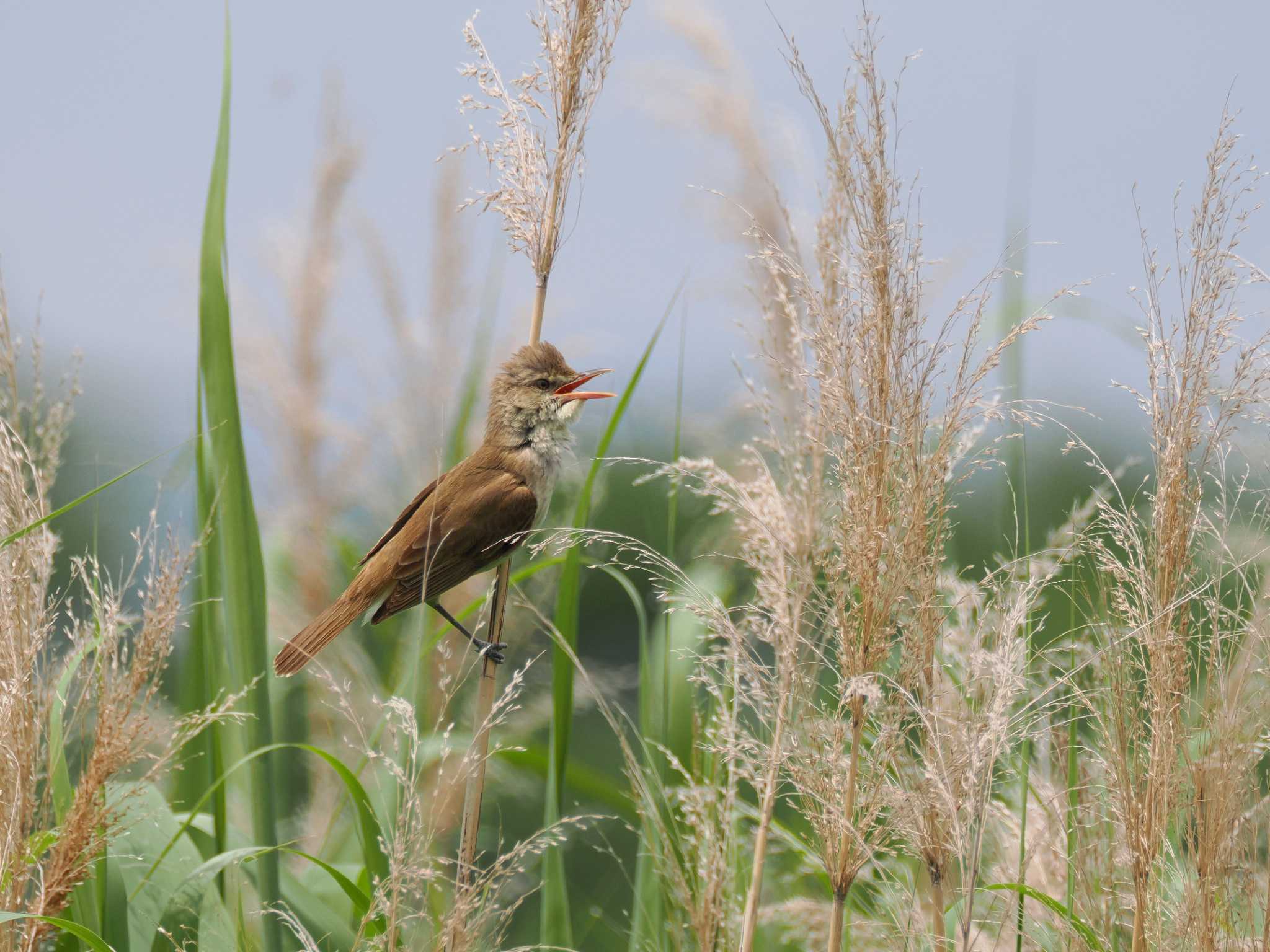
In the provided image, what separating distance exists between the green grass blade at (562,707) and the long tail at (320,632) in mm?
571

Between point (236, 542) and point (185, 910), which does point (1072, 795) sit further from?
point (185, 910)

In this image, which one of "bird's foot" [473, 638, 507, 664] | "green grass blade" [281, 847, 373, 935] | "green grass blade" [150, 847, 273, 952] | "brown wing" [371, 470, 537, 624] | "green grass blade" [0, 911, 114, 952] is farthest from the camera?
"brown wing" [371, 470, 537, 624]

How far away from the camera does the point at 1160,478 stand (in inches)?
64.3

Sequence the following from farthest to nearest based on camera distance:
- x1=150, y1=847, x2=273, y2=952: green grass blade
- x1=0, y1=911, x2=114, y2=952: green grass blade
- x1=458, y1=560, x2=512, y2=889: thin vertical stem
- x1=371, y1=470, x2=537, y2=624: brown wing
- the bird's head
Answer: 1. the bird's head
2. x1=371, y1=470, x2=537, y2=624: brown wing
3. x1=150, y1=847, x2=273, y2=952: green grass blade
4. x1=458, y1=560, x2=512, y2=889: thin vertical stem
5. x1=0, y1=911, x2=114, y2=952: green grass blade

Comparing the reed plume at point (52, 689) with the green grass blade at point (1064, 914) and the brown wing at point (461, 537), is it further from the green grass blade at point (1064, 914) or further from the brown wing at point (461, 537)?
the green grass blade at point (1064, 914)

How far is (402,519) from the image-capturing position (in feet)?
8.16

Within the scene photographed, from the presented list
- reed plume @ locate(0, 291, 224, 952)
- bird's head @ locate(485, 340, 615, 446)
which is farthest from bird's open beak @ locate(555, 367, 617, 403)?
reed plume @ locate(0, 291, 224, 952)

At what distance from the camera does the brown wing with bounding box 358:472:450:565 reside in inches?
94.3

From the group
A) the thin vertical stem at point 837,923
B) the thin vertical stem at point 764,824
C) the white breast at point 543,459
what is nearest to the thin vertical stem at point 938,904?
the thin vertical stem at point 837,923

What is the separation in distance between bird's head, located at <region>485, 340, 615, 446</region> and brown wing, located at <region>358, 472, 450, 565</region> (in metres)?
0.19

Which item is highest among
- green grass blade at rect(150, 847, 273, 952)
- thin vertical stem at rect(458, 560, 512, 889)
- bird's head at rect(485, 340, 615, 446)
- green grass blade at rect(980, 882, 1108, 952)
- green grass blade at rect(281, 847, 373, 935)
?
bird's head at rect(485, 340, 615, 446)

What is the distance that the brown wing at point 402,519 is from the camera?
240 centimetres

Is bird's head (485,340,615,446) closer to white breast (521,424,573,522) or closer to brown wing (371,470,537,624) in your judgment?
white breast (521,424,573,522)

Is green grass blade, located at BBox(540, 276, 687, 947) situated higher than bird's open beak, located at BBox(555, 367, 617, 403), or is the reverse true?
bird's open beak, located at BBox(555, 367, 617, 403)
